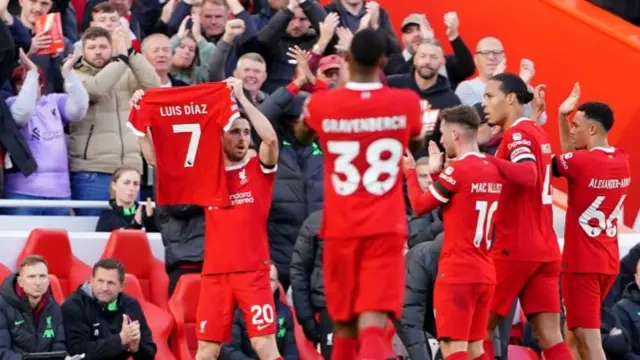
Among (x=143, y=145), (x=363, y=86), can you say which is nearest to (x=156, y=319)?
(x=143, y=145)

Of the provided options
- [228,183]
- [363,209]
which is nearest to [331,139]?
[363,209]

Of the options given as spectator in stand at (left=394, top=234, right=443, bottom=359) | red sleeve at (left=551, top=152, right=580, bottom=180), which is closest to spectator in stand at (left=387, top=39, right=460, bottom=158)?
spectator in stand at (left=394, top=234, right=443, bottom=359)

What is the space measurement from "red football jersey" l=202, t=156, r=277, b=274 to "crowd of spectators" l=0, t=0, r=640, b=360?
0.87 metres

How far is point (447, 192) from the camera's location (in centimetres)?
1270

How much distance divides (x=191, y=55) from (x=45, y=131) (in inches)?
73.6

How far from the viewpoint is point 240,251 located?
13555mm

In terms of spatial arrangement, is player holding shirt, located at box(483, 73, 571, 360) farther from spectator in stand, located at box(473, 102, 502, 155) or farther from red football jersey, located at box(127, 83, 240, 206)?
spectator in stand, located at box(473, 102, 502, 155)

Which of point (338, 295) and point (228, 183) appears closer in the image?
point (338, 295)

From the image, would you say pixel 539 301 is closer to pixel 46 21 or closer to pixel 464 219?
pixel 464 219

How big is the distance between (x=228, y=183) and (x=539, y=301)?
240 cm

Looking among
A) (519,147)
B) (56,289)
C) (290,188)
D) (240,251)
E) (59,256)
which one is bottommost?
(56,289)

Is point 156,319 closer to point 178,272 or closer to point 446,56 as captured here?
point 178,272

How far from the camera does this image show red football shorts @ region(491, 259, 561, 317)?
517 inches

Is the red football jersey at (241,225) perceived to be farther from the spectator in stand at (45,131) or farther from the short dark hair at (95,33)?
the short dark hair at (95,33)
